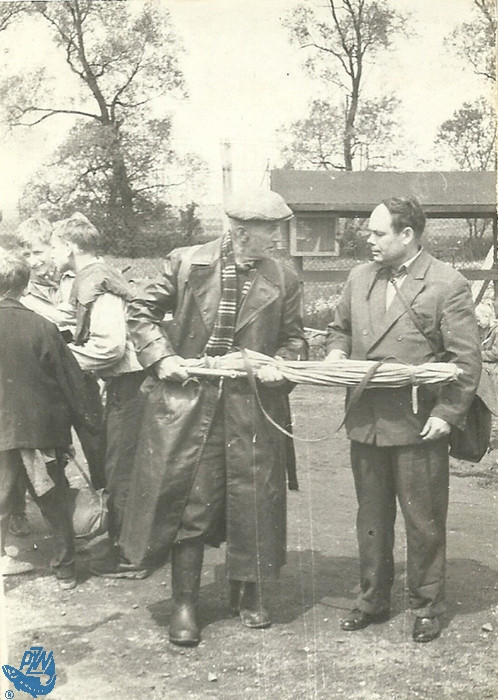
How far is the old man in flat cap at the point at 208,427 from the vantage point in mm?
3676

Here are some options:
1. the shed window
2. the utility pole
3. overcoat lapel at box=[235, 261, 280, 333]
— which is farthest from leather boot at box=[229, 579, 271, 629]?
the shed window

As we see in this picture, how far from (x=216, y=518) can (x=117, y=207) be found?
8.56 m

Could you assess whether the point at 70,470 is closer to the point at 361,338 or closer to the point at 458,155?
the point at 361,338

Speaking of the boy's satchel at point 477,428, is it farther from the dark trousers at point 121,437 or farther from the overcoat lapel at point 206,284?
the dark trousers at point 121,437

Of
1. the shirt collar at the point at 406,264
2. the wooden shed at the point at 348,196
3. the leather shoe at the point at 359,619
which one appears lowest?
the leather shoe at the point at 359,619

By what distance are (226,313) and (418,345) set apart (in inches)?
33.9

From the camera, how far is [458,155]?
11.4 meters

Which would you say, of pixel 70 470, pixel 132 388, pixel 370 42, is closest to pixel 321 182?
pixel 370 42

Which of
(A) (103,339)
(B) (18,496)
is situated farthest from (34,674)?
(A) (103,339)

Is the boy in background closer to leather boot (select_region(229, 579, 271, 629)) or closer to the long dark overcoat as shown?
the long dark overcoat

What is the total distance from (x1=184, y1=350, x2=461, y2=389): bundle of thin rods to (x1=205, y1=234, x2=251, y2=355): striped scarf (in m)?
0.09

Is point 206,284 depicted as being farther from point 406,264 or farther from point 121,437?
point 121,437

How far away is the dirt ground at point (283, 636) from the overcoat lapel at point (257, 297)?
1.30 metres

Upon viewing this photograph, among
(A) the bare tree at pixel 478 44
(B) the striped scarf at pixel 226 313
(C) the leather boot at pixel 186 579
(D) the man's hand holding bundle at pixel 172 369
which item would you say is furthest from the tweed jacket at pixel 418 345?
(A) the bare tree at pixel 478 44
